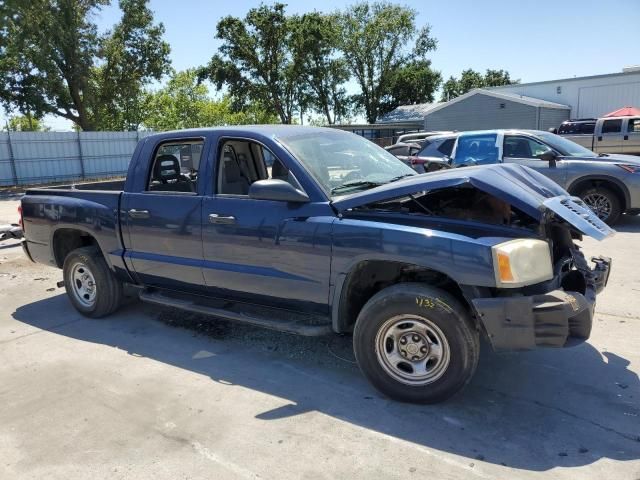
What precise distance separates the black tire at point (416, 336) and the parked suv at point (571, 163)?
6486mm

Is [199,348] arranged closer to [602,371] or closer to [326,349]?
[326,349]

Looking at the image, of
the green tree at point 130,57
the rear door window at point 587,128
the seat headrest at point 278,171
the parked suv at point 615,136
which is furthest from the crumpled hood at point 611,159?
the green tree at point 130,57

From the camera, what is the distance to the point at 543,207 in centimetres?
335

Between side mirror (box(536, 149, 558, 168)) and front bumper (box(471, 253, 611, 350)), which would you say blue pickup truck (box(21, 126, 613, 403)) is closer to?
front bumper (box(471, 253, 611, 350))

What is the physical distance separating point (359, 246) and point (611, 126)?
56.7ft

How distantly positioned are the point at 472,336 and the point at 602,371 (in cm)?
139

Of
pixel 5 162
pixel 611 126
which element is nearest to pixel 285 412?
pixel 611 126

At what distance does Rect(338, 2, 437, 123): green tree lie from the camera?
49219mm

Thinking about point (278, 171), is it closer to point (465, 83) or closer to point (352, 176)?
point (352, 176)

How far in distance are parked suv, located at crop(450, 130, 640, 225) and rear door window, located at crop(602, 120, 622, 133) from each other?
9.42 m

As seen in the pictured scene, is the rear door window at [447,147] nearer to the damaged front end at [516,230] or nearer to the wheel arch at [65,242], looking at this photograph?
the damaged front end at [516,230]

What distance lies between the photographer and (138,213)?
477 cm

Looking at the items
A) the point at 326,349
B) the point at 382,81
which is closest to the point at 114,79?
the point at 382,81

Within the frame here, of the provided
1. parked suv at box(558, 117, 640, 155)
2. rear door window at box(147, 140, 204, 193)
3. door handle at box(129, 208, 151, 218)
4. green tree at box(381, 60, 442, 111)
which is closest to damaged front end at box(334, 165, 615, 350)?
rear door window at box(147, 140, 204, 193)
